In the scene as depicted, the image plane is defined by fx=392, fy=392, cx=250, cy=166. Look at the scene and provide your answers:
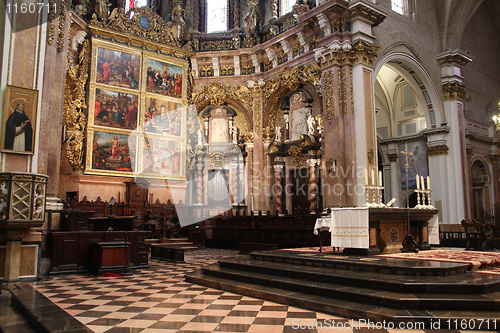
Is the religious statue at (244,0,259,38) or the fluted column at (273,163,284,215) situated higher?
the religious statue at (244,0,259,38)

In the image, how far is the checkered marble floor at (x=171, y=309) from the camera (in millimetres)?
4316

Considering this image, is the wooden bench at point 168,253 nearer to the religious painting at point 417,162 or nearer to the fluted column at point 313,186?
the fluted column at point 313,186

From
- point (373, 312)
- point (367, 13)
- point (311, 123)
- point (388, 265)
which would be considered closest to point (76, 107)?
point (311, 123)

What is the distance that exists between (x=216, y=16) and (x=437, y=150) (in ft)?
40.3

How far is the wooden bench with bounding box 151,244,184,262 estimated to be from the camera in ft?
35.2

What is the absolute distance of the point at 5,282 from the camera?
6.54 metres

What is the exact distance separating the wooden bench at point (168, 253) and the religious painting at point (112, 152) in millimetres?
5019

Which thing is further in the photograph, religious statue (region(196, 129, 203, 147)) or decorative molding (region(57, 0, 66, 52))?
religious statue (region(196, 129, 203, 147))

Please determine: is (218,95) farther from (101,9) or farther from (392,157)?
(392,157)

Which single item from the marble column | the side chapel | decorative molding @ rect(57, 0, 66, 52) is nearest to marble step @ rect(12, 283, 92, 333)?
decorative molding @ rect(57, 0, 66, 52)

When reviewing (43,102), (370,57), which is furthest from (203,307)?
(370,57)

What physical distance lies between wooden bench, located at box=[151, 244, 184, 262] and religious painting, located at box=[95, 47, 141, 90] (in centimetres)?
779

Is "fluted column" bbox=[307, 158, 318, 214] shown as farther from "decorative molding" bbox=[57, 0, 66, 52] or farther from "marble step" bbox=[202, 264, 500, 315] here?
"decorative molding" bbox=[57, 0, 66, 52]

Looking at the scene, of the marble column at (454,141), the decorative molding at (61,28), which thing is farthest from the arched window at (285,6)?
the decorative molding at (61,28)
